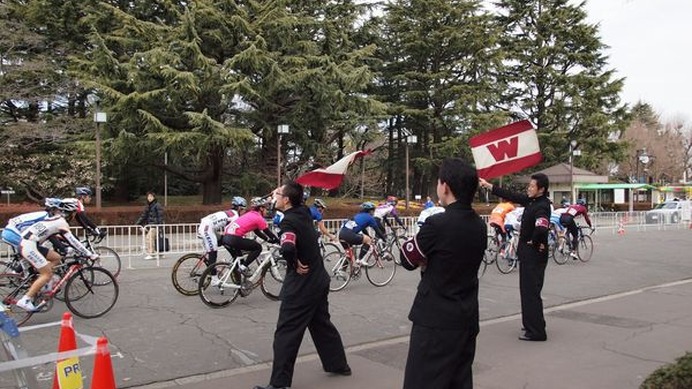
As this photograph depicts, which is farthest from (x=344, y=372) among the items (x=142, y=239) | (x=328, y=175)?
(x=142, y=239)

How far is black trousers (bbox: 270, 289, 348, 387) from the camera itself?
15.9ft

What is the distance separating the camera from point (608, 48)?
50344mm

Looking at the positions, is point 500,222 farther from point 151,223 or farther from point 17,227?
point 17,227

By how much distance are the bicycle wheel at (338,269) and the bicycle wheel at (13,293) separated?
4898 mm

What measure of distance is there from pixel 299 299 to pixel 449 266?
6.42 ft

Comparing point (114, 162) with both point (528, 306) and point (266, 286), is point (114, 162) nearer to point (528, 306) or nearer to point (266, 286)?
point (266, 286)

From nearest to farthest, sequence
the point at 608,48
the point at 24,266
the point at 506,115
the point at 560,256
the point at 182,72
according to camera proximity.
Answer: the point at 24,266 → the point at 560,256 → the point at 182,72 → the point at 506,115 → the point at 608,48

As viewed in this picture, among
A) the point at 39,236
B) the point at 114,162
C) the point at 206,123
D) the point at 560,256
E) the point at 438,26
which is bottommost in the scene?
the point at 560,256

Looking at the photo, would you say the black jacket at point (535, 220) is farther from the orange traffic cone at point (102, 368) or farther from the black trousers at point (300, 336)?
the orange traffic cone at point (102, 368)

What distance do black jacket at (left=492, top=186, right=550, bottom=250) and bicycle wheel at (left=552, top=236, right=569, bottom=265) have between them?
8.60 m

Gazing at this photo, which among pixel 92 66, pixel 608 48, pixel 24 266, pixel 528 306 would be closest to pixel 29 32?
pixel 92 66

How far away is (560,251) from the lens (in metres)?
15.0

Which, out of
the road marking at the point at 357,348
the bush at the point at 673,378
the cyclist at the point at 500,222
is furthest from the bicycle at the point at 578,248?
the bush at the point at 673,378

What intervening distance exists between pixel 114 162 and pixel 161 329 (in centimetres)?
2367
